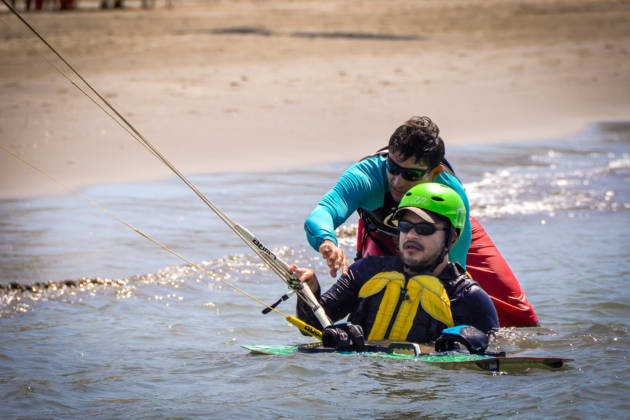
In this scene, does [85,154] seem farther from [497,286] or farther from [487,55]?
[487,55]

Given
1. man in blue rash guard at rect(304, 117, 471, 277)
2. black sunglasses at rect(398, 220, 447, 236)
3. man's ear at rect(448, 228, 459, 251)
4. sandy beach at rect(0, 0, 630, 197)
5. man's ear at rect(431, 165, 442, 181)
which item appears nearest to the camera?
black sunglasses at rect(398, 220, 447, 236)

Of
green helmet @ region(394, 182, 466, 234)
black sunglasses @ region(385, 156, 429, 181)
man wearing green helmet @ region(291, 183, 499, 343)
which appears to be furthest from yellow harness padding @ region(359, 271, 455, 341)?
black sunglasses @ region(385, 156, 429, 181)

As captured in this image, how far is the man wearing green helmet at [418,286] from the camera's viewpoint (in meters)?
4.94

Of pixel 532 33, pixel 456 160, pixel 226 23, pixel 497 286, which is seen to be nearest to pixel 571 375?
pixel 497 286

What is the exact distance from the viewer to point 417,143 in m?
5.27

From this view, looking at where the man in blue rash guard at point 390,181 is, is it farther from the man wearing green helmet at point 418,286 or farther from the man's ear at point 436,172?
the man wearing green helmet at point 418,286

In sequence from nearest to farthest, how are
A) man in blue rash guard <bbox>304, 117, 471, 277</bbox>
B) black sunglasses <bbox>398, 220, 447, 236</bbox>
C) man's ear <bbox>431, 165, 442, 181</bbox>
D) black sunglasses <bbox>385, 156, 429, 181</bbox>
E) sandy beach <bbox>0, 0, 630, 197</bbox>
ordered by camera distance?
Result: black sunglasses <bbox>398, 220, 447, 236</bbox>
man in blue rash guard <bbox>304, 117, 471, 277</bbox>
black sunglasses <bbox>385, 156, 429, 181</bbox>
man's ear <bbox>431, 165, 442, 181</bbox>
sandy beach <bbox>0, 0, 630, 197</bbox>

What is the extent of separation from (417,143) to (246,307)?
7.90ft

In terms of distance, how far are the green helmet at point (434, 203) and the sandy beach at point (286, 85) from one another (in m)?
5.05

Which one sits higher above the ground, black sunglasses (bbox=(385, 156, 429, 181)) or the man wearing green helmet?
black sunglasses (bbox=(385, 156, 429, 181))

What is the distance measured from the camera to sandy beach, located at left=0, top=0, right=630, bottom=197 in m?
12.1

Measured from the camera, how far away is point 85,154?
11.7 m

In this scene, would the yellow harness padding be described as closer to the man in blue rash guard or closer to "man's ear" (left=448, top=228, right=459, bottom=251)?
"man's ear" (left=448, top=228, right=459, bottom=251)

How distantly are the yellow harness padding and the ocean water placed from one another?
0.68 ft
